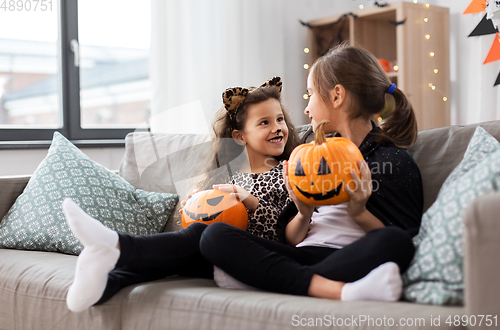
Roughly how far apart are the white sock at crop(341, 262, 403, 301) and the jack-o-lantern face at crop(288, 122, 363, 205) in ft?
0.75

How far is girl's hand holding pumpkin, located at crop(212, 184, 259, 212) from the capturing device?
4.78 feet

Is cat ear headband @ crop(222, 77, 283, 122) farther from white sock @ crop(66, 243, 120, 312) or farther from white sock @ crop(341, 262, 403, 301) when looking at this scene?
white sock @ crop(341, 262, 403, 301)

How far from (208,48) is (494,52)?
1703 mm

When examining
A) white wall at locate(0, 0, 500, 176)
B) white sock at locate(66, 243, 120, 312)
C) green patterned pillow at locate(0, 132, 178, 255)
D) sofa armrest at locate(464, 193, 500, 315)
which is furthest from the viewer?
white wall at locate(0, 0, 500, 176)

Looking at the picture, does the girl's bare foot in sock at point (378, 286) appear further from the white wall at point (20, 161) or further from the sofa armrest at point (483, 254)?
the white wall at point (20, 161)

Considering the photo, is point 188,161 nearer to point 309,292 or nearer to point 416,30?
point 309,292

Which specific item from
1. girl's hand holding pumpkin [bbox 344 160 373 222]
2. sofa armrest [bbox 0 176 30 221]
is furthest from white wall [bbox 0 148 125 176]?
girl's hand holding pumpkin [bbox 344 160 373 222]

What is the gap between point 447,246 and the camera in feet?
2.99

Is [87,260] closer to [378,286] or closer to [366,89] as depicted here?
[378,286]

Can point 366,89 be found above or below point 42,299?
above

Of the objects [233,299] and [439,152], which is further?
[439,152]

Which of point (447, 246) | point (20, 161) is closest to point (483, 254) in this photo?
point (447, 246)

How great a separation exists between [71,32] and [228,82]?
0.95m

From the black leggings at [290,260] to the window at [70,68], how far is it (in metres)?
1.72
